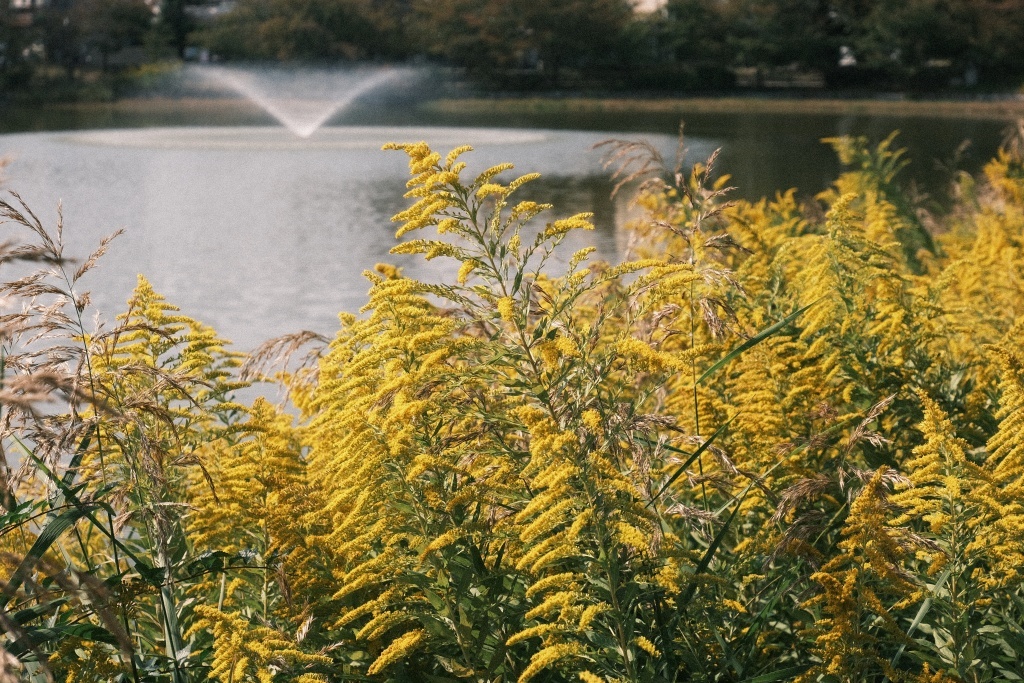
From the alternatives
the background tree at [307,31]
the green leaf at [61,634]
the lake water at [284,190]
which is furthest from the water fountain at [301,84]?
the green leaf at [61,634]

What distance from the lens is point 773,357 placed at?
3006 millimetres

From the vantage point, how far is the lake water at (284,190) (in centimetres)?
977

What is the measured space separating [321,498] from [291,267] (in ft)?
27.8

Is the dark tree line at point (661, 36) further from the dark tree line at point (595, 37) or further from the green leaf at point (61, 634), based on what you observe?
the green leaf at point (61, 634)

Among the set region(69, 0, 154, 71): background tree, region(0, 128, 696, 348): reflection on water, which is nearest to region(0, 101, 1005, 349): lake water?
region(0, 128, 696, 348): reflection on water

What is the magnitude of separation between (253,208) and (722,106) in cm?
3204

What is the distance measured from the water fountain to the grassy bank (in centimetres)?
531

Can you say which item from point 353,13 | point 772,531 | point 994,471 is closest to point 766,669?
point 772,531

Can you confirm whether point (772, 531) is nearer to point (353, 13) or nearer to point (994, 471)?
point (994, 471)

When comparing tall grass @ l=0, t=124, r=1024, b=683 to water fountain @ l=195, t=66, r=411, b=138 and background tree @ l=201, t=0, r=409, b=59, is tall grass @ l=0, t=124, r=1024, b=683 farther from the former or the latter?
background tree @ l=201, t=0, r=409, b=59

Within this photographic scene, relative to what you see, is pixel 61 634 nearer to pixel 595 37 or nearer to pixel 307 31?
pixel 595 37

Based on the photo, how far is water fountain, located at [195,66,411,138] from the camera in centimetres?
4744

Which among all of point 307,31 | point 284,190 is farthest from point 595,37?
point 284,190

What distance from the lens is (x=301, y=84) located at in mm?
57938
